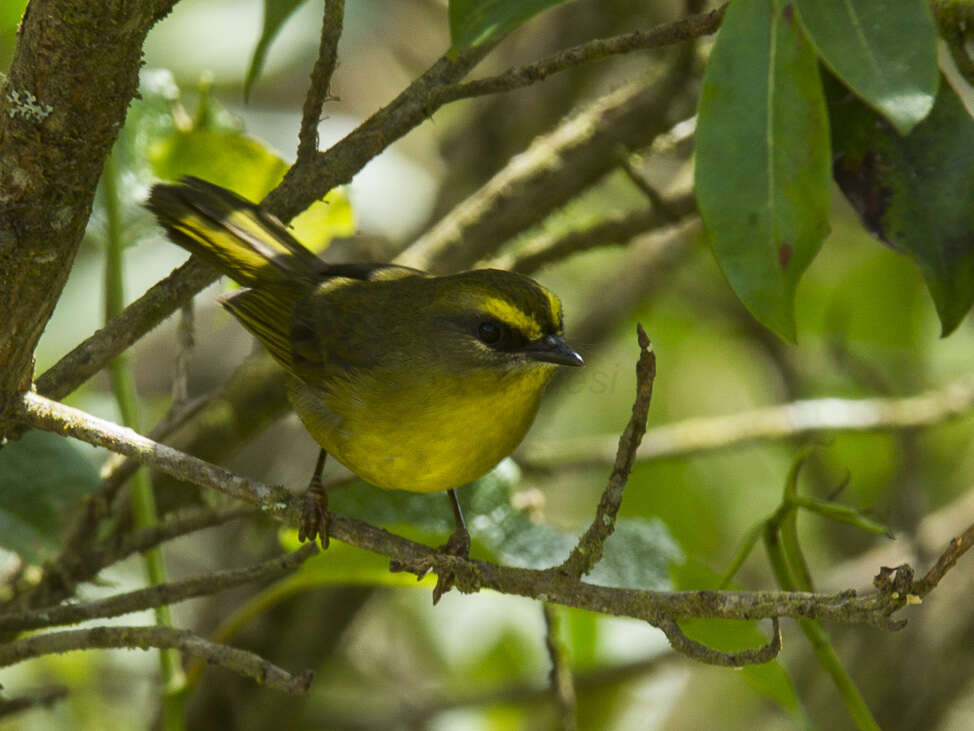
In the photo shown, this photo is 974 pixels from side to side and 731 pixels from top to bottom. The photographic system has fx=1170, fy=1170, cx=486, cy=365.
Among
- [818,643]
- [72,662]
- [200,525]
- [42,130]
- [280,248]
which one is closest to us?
[42,130]

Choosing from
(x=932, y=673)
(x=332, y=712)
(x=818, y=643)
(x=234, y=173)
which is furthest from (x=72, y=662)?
(x=932, y=673)

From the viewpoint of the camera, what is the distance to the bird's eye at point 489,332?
2818 mm

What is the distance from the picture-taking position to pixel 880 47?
1.61 m

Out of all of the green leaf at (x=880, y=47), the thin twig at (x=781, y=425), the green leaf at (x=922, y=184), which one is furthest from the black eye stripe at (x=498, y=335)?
the green leaf at (x=880, y=47)

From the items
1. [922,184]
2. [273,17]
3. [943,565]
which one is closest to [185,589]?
[273,17]

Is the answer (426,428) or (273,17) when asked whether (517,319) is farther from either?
(273,17)

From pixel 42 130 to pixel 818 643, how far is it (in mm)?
1631

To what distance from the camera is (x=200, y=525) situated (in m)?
2.51

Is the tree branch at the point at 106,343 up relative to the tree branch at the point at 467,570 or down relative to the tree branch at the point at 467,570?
up

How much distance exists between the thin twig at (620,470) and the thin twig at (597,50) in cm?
61

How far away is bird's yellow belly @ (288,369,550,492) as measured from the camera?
8.67 feet

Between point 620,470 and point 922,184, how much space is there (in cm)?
75

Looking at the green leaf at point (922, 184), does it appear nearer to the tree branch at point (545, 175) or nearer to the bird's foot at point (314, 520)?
the bird's foot at point (314, 520)

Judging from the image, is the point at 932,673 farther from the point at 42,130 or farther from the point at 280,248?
the point at 42,130
